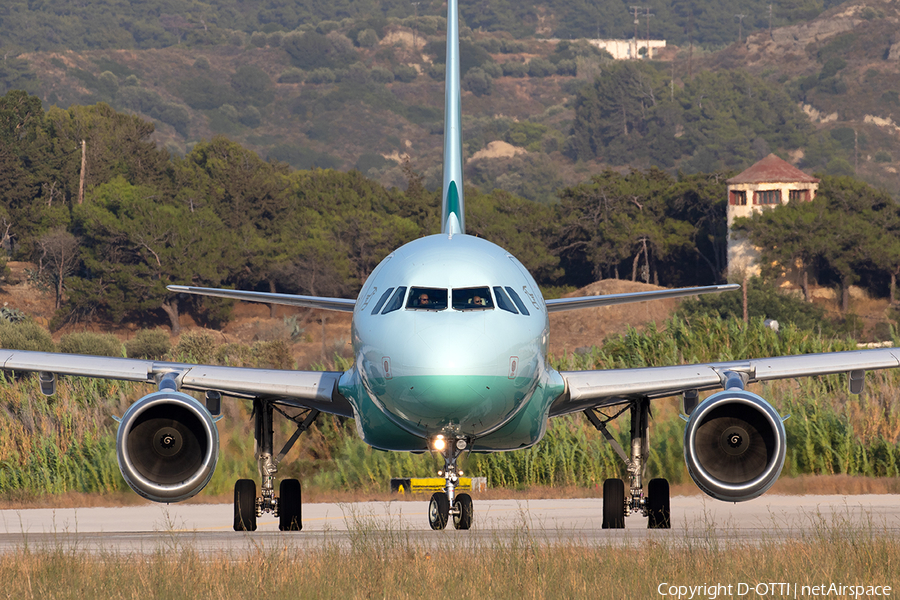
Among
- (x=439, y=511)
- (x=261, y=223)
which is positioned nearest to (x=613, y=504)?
(x=439, y=511)

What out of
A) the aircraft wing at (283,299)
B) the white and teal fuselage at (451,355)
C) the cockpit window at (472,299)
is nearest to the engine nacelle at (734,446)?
the white and teal fuselage at (451,355)

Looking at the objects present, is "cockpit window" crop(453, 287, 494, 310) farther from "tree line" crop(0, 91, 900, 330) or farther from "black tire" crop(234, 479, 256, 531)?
"tree line" crop(0, 91, 900, 330)

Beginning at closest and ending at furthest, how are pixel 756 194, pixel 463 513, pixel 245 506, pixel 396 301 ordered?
pixel 396 301 < pixel 463 513 < pixel 245 506 < pixel 756 194

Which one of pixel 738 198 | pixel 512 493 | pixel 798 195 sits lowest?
pixel 512 493

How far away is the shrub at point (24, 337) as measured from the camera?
68375 millimetres

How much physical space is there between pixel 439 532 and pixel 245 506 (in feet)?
11.6

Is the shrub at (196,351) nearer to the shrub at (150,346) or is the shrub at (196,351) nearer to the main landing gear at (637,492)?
the shrub at (150,346)

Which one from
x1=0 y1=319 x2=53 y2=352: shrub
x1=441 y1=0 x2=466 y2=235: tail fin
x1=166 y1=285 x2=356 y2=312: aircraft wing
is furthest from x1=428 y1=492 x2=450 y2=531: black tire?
x1=0 y1=319 x2=53 y2=352: shrub

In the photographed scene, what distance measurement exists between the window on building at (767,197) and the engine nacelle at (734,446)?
383 ft

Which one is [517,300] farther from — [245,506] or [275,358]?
[275,358]

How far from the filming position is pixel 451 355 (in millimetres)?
15102

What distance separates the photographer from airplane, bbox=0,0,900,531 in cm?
1563

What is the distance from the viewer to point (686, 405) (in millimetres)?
20625

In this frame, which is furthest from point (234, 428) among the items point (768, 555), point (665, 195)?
point (665, 195)
